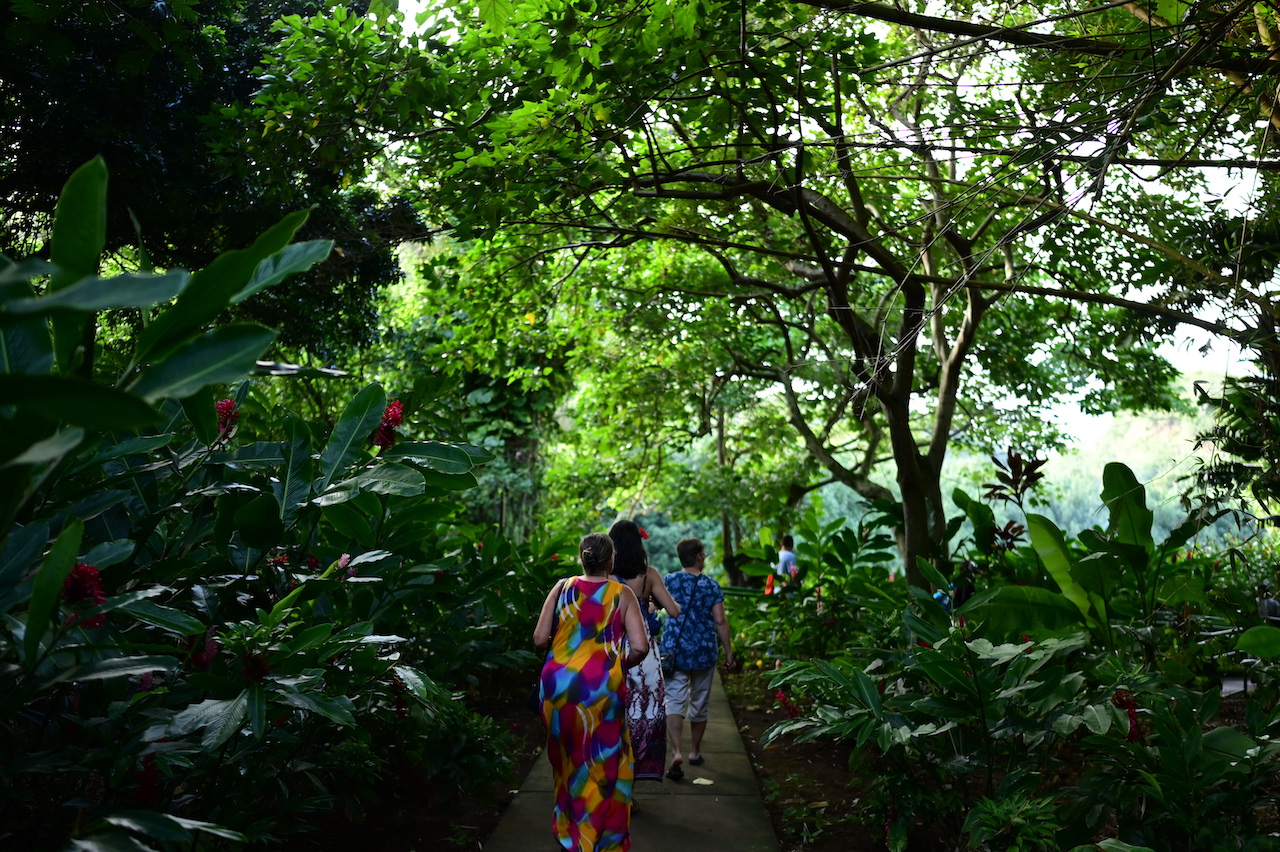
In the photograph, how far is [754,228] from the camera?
933 cm

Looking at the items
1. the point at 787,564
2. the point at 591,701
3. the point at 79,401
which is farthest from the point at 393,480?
the point at 787,564

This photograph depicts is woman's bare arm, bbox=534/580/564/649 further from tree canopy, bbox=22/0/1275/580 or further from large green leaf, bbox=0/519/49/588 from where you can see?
large green leaf, bbox=0/519/49/588

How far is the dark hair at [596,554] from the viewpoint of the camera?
4406 mm

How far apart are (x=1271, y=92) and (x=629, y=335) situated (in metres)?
7.98

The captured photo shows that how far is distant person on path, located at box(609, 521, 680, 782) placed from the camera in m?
5.38

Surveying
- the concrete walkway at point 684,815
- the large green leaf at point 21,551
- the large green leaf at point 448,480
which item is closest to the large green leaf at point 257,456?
the large green leaf at point 448,480

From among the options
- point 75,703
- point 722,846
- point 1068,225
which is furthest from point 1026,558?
point 75,703

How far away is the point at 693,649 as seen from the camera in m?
6.14

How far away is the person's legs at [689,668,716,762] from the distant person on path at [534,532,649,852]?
6.43 ft

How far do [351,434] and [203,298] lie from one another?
1462 mm

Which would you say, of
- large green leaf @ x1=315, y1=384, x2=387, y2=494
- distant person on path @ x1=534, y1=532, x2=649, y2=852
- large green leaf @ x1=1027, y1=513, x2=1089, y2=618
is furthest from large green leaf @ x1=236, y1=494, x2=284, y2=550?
large green leaf @ x1=1027, y1=513, x2=1089, y2=618

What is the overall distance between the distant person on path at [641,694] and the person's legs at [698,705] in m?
0.80

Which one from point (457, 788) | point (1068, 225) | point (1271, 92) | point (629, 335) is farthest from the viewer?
point (629, 335)

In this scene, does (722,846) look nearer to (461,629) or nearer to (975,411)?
(461,629)
